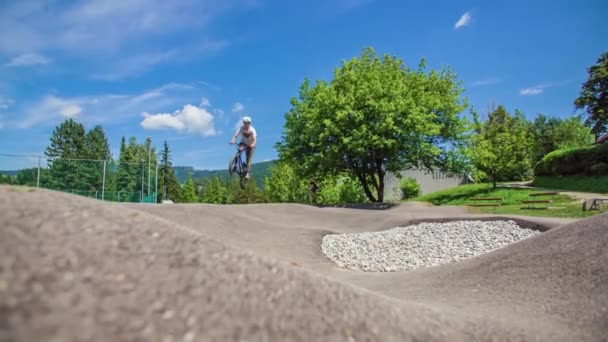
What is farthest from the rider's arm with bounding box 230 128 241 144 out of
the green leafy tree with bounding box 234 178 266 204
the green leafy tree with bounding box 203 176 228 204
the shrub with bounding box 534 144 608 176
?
the green leafy tree with bounding box 203 176 228 204

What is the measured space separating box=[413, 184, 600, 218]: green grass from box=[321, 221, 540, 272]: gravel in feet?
14.0

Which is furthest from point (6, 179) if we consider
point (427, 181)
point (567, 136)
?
point (567, 136)

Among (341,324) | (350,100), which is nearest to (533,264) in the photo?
(341,324)

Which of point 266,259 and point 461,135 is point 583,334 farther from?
point 461,135

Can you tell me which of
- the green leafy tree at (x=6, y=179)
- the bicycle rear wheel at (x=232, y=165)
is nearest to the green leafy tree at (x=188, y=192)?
the green leafy tree at (x=6, y=179)

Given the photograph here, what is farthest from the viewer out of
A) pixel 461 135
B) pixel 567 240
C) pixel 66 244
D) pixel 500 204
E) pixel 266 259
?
pixel 461 135

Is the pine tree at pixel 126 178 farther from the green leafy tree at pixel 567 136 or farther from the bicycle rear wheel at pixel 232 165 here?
the green leafy tree at pixel 567 136

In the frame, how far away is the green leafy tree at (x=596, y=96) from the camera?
2545 cm

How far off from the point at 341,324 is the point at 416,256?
6899 millimetres

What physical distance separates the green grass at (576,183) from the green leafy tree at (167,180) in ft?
162

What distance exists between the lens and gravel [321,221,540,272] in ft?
26.4

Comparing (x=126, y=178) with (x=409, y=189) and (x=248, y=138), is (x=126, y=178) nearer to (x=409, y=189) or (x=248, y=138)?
(x=248, y=138)

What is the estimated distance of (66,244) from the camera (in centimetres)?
177

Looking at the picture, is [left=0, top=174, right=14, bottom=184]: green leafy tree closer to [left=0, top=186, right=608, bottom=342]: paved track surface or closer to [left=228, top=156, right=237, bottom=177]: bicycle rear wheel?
[left=228, top=156, right=237, bottom=177]: bicycle rear wheel
